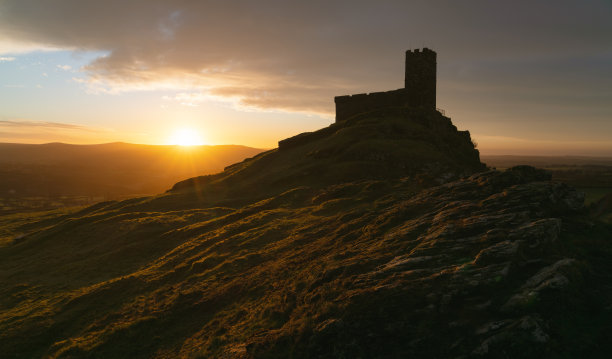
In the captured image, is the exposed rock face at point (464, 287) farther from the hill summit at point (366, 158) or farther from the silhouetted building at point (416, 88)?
the silhouetted building at point (416, 88)

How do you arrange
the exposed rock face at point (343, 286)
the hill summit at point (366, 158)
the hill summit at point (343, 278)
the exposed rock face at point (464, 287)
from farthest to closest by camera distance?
the hill summit at point (366, 158)
the exposed rock face at point (343, 286)
the hill summit at point (343, 278)
the exposed rock face at point (464, 287)

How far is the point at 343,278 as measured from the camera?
14.7 m

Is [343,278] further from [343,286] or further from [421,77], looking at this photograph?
[421,77]

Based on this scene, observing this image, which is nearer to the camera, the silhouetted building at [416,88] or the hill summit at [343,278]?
the hill summit at [343,278]

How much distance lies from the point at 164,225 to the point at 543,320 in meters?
37.4

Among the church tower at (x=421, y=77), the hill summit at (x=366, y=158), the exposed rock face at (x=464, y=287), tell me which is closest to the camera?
the exposed rock face at (x=464, y=287)

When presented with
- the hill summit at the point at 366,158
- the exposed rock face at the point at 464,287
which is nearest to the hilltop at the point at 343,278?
the exposed rock face at the point at 464,287

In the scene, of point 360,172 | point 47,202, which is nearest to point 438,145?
point 360,172

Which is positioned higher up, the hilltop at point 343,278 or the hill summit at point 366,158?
the hill summit at point 366,158

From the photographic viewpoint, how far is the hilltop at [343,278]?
10.2 metres

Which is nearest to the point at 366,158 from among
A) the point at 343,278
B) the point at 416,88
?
the point at 416,88

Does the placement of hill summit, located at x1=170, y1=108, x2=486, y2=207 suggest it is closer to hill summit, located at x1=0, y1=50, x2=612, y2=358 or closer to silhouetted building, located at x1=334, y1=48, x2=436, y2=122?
hill summit, located at x1=0, y1=50, x2=612, y2=358

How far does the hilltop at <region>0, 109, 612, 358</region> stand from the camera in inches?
400

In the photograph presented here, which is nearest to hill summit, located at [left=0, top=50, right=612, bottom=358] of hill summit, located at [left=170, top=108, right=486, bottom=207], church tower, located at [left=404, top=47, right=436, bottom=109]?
hill summit, located at [left=170, top=108, right=486, bottom=207]
